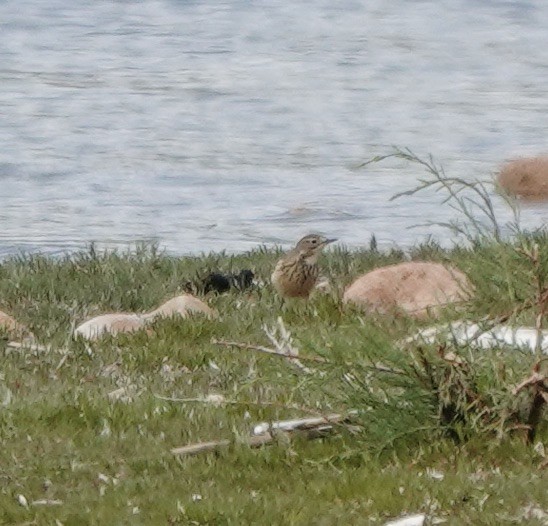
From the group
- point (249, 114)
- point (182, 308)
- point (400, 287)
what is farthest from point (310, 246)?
point (249, 114)

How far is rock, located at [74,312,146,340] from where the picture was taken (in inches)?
413

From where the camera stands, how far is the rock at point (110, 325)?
10492 mm

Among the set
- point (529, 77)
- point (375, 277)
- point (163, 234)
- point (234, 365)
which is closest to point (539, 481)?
point (234, 365)

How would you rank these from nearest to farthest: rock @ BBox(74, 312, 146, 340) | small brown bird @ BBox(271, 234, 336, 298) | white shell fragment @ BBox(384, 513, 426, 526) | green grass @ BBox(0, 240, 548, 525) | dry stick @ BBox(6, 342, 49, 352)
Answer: white shell fragment @ BBox(384, 513, 426, 526) → green grass @ BBox(0, 240, 548, 525) → dry stick @ BBox(6, 342, 49, 352) → rock @ BBox(74, 312, 146, 340) → small brown bird @ BBox(271, 234, 336, 298)

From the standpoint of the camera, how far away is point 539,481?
669 centimetres

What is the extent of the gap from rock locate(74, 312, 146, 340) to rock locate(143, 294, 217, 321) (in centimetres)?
11

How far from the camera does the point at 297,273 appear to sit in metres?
12.0

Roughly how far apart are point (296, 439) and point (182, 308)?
3.58 meters

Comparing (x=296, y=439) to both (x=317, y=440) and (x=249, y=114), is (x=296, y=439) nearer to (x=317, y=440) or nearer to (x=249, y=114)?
(x=317, y=440)

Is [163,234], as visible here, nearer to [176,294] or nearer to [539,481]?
[176,294]

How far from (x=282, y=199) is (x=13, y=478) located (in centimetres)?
1194

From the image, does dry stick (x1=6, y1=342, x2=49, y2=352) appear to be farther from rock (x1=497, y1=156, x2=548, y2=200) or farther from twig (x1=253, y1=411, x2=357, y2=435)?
rock (x1=497, y1=156, x2=548, y2=200)

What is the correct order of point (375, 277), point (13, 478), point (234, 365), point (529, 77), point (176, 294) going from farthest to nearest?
point (529, 77), point (176, 294), point (375, 277), point (234, 365), point (13, 478)

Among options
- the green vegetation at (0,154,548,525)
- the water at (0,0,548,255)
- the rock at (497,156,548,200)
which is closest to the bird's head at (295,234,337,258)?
the green vegetation at (0,154,548,525)
